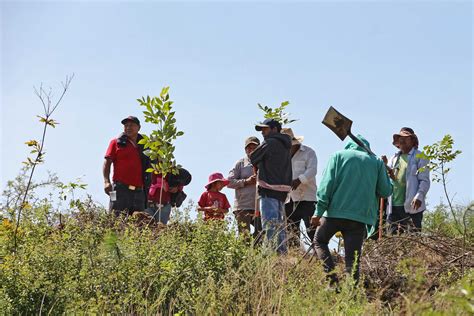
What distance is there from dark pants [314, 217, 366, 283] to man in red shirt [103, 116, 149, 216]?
293 centimetres

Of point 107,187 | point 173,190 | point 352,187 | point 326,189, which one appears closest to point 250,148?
point 173,190

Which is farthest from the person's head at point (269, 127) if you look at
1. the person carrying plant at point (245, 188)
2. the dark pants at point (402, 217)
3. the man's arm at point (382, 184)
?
the dark pants at point (402, 217)

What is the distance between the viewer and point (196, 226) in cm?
754

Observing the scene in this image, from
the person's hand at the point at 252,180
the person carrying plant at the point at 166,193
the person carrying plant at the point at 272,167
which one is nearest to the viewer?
the person carrying plant at the point at 272,167

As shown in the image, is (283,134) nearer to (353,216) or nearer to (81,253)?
(353,216)

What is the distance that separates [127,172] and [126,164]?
10 cm

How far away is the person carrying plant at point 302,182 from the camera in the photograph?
10000 mm

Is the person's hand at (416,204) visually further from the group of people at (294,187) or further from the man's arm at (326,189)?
the man's arm at (326,189)

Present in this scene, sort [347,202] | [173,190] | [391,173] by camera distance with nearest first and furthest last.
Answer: [347,202] → [391,173] → [173,190]

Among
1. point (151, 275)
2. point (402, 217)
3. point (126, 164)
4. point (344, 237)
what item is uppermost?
point (126, 164)

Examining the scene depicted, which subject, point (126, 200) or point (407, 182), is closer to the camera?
point (126, 200)

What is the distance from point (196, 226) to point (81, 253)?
1.24 meters

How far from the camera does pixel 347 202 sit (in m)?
7.70

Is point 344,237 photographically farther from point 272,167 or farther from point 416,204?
point 416,204
